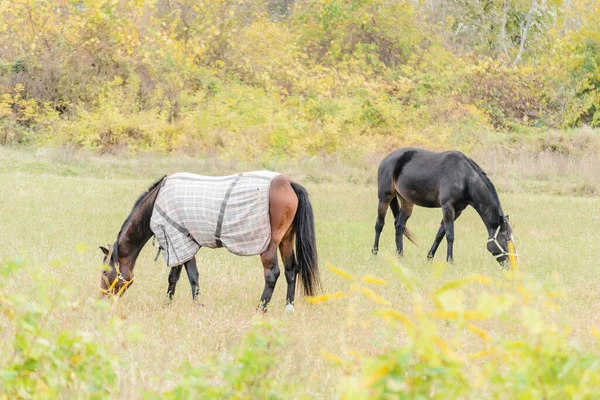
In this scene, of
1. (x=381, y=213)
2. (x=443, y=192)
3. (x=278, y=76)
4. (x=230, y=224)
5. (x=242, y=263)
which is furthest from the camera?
(x=278, y=76)

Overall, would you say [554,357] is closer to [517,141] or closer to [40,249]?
[40,249]

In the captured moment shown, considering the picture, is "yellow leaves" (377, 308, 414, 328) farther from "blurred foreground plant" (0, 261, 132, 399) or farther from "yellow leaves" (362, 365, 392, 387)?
"blurred foreground plant" (0, 261, 132, 399)

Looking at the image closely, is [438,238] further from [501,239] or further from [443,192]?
[501,239]

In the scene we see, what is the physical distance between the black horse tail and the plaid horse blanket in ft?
1.02

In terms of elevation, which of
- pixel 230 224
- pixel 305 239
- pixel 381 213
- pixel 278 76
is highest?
pixel 230 224

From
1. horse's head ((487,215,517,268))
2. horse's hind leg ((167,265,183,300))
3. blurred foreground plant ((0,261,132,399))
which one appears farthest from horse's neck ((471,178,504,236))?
blurred foreground plant ((0,261,132,399))

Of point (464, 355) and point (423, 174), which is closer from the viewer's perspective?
point (464, 355)

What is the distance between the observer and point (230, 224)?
23.1ft

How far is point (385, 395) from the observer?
185 cm

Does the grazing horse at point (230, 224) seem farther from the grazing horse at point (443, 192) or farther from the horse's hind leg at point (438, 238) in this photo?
the horse's hind leg at point (438, 238)

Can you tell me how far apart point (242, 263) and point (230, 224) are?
3.00m

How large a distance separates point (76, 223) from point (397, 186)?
5321 millimetres

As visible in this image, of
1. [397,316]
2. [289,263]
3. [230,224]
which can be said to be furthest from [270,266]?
[397,316]

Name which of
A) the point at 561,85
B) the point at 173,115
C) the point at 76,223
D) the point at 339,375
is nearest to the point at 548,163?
the point at 561,85
